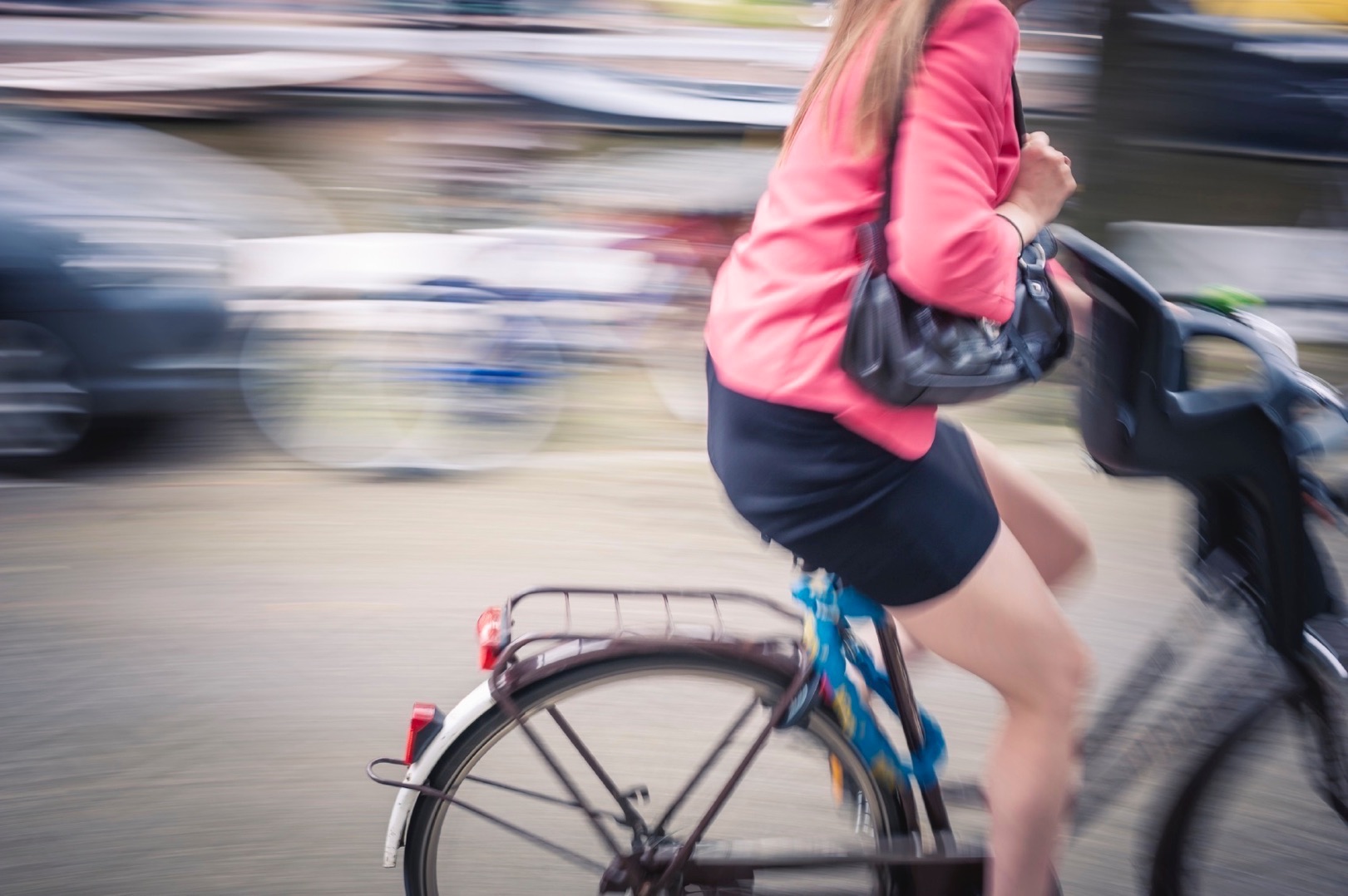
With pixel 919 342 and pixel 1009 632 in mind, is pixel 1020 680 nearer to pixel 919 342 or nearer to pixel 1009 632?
pixel 1009 632

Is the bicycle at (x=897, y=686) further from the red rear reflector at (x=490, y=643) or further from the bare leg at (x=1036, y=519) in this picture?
the bare leg at (x=1036, y=519)

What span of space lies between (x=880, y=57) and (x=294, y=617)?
263 centimetres

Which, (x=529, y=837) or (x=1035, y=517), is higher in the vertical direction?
(x=1035, y=517)

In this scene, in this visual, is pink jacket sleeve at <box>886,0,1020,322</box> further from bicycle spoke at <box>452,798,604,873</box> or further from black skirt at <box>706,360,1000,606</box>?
bicycle spoke at <box>452,798,604,873</box>

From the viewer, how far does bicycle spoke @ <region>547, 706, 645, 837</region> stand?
185cm

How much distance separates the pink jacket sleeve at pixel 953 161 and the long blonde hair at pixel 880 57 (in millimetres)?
20

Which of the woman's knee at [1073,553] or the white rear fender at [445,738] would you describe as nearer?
the white rear fender at [445,738]

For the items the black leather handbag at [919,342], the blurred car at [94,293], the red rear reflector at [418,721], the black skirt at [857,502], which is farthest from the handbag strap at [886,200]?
the blurred car at [94,293]

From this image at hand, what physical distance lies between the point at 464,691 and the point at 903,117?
2153mm

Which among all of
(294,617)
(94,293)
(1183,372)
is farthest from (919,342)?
(94,293)

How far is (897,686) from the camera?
186 centimetres

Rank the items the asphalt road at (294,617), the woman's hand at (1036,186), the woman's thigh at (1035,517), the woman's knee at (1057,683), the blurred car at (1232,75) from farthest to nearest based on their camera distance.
A: the blurred car at (1232,75) → the asphalt road at (294,617) → the woman's thigh at (1035,517) → the woman's knee at (1057,683) → the woman's hand at (1036,186)

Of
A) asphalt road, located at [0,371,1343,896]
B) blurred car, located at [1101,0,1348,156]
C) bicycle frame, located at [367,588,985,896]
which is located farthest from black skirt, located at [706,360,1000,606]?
blurred car, located at [1101,0,1348,156]

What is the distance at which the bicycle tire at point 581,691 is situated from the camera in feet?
5.94
